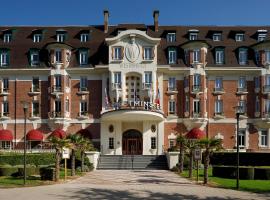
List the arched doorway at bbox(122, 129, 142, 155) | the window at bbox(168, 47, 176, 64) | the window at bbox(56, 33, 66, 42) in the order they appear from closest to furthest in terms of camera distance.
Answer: the arched doorway at bbox(122, 129, 142, 155), the window at bbox(168, 47, 176, 64), the window at bbox(56, 33, 66, 42)

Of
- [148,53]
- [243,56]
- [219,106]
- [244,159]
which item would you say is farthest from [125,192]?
[243,56]

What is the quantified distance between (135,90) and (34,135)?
12871 millimetres

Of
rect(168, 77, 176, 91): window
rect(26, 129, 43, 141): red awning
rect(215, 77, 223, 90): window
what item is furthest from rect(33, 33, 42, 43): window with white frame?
rect(215, 77, 223, 90): window

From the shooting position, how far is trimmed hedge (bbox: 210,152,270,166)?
40.2 meters

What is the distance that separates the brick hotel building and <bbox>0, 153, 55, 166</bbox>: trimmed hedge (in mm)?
9455

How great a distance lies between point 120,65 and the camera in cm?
4841

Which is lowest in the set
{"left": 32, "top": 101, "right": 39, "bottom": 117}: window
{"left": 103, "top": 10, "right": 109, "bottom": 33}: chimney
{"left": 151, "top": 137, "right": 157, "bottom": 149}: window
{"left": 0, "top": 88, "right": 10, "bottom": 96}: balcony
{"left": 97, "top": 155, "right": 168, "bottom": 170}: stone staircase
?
{"left": 97, "top": 155, "right": 168, "bottom": 170}: stone staircase

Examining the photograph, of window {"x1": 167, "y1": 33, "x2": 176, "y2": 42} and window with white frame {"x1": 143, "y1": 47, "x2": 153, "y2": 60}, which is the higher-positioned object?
window {"x1": 167, "y1": 33, "x2": 176, "y2": 42}

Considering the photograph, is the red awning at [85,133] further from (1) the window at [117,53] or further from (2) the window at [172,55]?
(2) the window at [172,55]

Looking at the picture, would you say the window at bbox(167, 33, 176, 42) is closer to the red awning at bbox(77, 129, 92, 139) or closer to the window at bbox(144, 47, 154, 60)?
the window at bbox(144, 47, 154, 60)

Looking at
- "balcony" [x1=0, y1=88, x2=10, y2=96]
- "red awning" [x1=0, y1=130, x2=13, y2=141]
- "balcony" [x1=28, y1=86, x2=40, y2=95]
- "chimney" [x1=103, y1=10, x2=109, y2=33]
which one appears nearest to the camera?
"red awning" [x1=0, y1=130, x2=13, y2=141]

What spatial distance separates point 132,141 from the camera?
49125 millimetres

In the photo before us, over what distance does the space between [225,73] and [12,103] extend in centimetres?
2603

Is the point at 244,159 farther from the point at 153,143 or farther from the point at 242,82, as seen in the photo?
the point at 242,82
